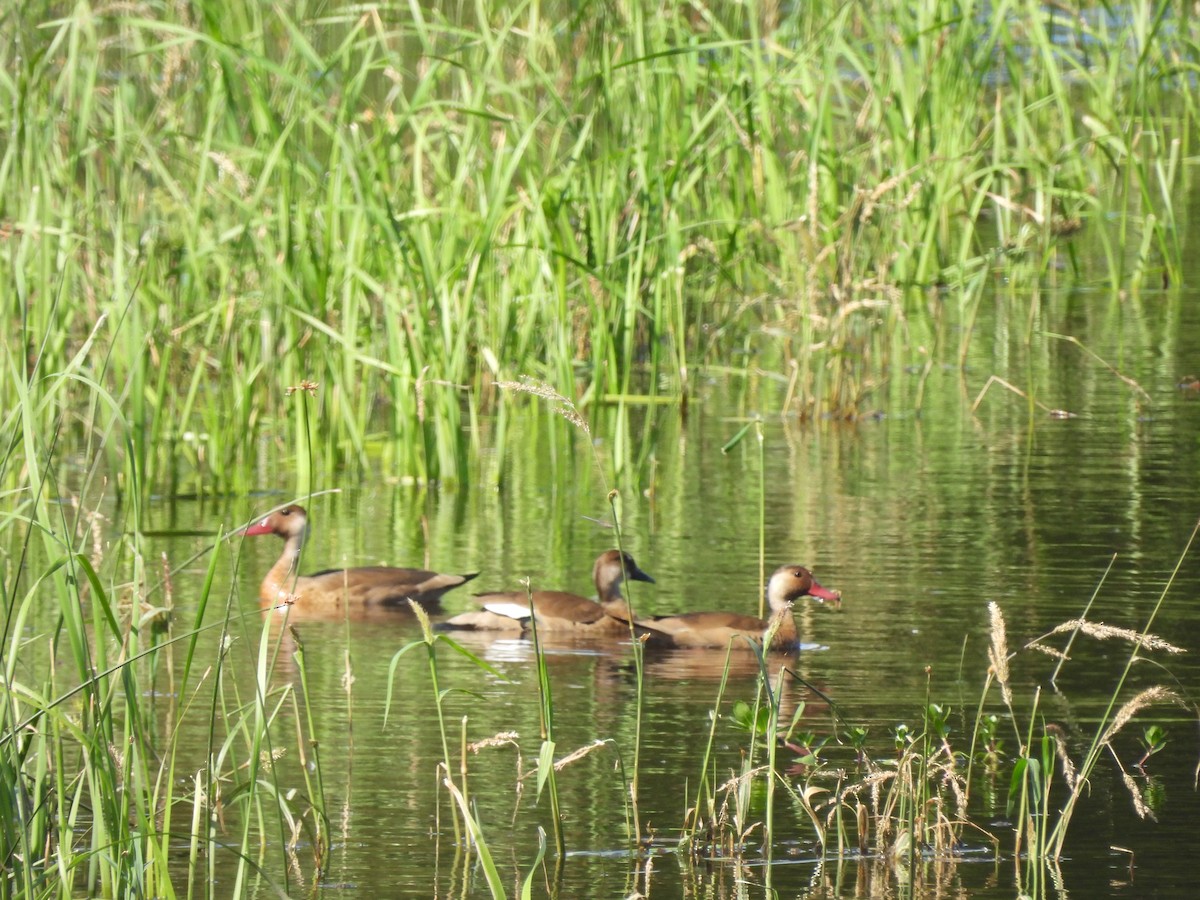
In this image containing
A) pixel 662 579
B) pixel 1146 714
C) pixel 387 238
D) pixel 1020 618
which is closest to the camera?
pixel 1146 714

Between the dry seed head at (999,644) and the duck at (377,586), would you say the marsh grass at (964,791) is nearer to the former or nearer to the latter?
the dry seed head at (999,644)

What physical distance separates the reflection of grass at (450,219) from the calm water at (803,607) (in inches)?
17.1

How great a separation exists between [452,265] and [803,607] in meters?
2.48

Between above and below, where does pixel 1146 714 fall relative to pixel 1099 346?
below

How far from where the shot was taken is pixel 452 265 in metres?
9.52

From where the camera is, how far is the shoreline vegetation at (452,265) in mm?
5672

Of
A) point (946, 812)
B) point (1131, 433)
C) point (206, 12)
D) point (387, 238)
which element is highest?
point (206, 12)

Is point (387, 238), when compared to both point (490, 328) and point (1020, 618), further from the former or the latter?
point (1020, 618)

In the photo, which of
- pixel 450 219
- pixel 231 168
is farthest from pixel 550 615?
pixel 450 219

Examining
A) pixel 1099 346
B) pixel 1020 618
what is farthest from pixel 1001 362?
pixel 1020 618

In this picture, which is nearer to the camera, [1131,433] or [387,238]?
[387,238]

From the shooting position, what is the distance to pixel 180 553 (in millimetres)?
8234

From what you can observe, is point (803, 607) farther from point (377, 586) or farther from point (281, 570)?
point (281, 570)

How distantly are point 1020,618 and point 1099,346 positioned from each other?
17.2 feet
